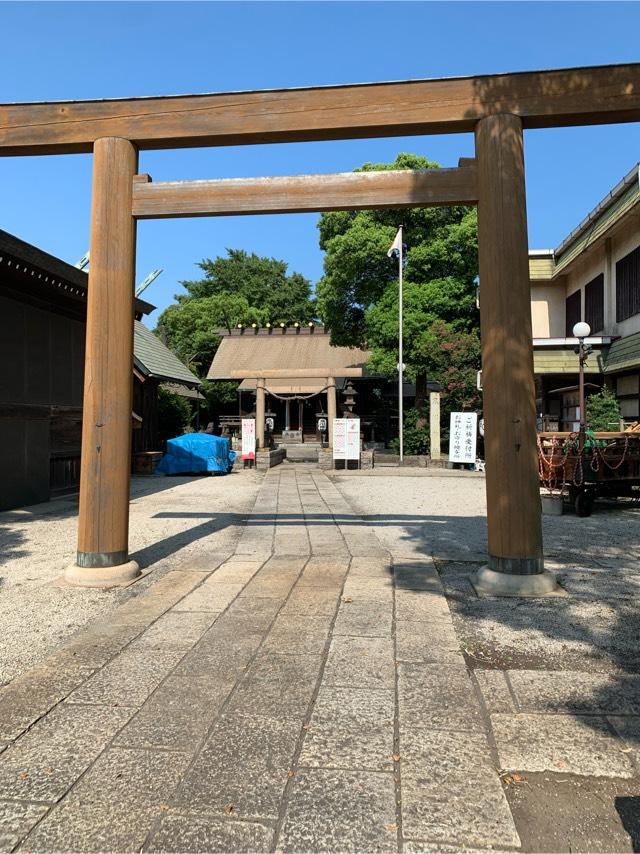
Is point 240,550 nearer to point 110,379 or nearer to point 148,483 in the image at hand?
point 110,379

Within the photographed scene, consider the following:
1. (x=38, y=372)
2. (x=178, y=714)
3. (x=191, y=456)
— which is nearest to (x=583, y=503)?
(x=178, y=714)

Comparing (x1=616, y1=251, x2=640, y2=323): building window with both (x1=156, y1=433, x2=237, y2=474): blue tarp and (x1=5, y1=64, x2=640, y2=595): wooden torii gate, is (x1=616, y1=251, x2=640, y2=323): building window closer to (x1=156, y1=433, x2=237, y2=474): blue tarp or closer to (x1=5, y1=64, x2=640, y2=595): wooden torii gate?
(x1=5, y1=64, x2=640, y2=595): wooden torii gate

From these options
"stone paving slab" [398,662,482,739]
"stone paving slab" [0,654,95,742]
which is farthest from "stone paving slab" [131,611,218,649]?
"stone paving slab" [398,662,482,739]

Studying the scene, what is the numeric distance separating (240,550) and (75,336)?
7.77m

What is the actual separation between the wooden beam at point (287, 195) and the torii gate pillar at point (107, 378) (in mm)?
246

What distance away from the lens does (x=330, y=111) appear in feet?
15.7

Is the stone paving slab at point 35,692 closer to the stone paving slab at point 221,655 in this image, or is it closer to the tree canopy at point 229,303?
the stone paving slab at point 221,655

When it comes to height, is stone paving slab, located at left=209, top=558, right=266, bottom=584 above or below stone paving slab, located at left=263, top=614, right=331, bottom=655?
above

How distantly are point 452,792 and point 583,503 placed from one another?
762 cm

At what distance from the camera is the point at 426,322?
21641 millimetres

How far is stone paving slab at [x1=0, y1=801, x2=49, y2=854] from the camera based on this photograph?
180 cm

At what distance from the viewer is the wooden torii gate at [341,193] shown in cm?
446

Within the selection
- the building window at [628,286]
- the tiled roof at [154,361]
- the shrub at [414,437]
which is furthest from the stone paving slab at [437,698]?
the shrub at [414,437]

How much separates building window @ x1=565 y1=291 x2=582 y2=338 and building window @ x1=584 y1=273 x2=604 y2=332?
0.55 meters
